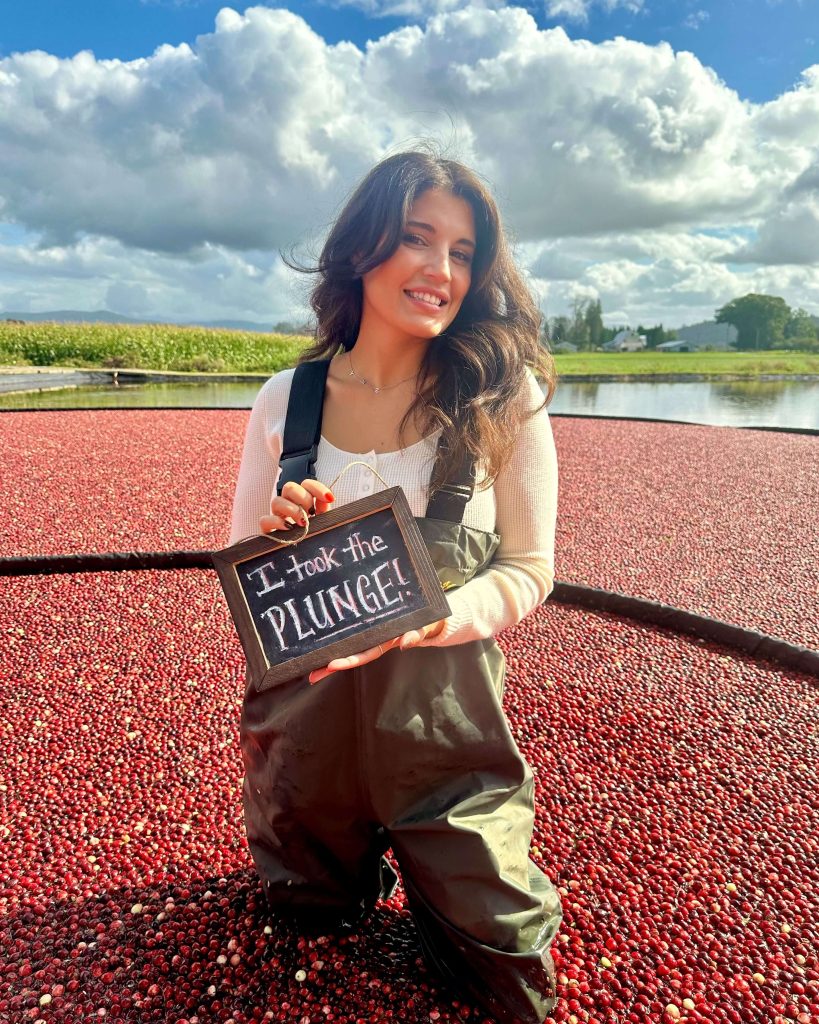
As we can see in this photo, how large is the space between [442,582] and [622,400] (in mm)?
17275

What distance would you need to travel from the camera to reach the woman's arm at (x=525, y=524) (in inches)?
61.7

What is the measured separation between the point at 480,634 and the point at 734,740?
189 centimetres

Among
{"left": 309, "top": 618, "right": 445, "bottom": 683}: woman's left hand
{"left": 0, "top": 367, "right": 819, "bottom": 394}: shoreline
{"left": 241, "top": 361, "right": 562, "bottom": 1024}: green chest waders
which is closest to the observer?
{"left": 309, "top": 618, "right": 445, "bottom": 683}: woman's left hand

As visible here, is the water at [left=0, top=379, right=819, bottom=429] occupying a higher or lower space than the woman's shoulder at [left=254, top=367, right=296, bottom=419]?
lower

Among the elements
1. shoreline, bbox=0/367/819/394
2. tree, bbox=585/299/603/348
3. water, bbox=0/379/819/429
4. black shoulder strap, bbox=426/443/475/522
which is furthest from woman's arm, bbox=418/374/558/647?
→ tree, bbox=585/299/603/348

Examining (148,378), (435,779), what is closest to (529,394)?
(435,779)

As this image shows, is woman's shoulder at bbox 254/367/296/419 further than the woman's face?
Yes

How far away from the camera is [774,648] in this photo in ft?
11.5

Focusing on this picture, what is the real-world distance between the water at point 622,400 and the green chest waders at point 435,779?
441 inches

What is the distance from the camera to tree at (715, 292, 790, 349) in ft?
247

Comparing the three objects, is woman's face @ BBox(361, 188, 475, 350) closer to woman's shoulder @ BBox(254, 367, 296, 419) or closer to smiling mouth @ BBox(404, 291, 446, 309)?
smiling mouth @ BBox(404, 291, 446, 309)

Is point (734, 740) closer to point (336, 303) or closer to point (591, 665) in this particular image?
point (591, 665)

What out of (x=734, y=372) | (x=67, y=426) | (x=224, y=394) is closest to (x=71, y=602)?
(x=67, y=426)

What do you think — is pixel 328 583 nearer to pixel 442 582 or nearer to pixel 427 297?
pixel 442 582
